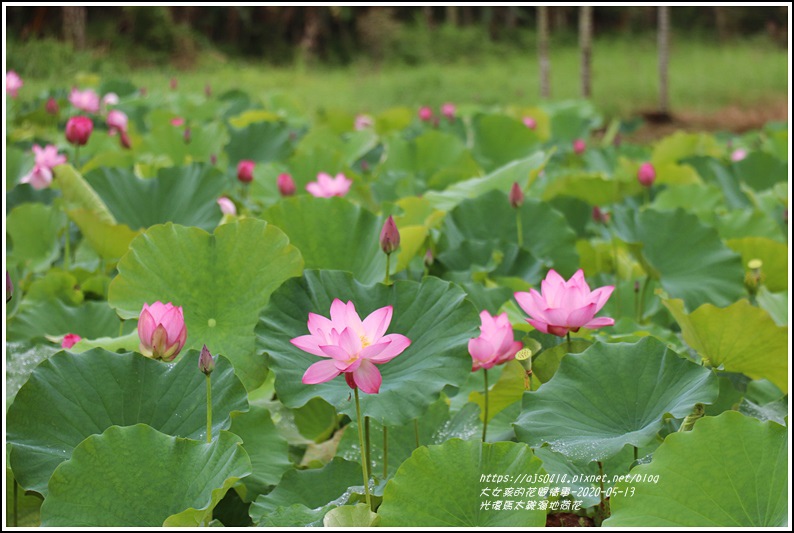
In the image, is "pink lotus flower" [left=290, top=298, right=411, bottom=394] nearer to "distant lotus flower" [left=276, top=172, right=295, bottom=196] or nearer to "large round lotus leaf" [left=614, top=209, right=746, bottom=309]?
"large round lotus leaf" [left=614, top=209, right=746, bottom=309]

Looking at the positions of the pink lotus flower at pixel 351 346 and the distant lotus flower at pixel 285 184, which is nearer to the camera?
the pink lotus flower at pixel 351 346

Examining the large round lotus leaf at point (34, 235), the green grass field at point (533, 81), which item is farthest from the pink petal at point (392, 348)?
the green grass field at point (533, 81)

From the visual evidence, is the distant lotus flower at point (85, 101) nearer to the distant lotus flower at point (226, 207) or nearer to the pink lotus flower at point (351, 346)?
the distant lotus flower at point (226, 207)

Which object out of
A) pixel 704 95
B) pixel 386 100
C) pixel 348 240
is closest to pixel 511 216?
pixel 348 240

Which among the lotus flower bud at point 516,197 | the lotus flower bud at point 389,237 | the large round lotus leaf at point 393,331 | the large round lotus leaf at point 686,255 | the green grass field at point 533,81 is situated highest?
Result: the lotus flower bud at point 389,237

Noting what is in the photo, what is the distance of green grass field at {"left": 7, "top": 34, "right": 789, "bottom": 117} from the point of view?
10062mm

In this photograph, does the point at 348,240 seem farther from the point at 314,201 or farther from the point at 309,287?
the point at 309,287

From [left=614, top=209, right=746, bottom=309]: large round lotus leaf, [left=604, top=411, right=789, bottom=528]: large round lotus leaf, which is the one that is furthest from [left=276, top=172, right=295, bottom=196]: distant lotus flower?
[left=604, top=411, right=789, bottom=528]: large round lotus leaf

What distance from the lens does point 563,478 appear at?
812 mm

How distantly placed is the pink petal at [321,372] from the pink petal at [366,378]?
19 mm

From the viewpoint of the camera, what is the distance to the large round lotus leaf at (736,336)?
947mm

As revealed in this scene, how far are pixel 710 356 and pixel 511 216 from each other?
554 mm

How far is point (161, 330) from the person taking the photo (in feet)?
2.83

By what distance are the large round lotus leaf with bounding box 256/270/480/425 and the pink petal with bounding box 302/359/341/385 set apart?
8 centimetres
